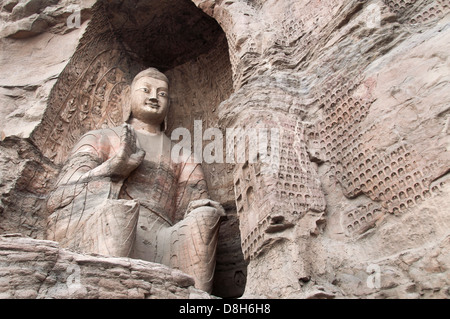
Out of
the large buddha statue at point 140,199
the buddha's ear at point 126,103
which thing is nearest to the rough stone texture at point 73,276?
the large buddha statue at point 140,199

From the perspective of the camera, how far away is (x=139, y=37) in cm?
646

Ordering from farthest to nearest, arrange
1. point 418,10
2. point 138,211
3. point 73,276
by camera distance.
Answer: point 138,211 < point 418,10 < point 73,276

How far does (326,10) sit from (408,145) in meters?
1.87

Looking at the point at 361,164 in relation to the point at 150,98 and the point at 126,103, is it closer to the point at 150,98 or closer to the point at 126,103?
the point at 150,98

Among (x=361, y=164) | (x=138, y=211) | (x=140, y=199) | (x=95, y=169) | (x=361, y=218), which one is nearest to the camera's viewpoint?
(x=361, y=218)

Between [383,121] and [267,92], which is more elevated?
[267,92]

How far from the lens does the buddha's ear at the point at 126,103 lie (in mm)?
5820

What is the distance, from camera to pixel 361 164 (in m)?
3.27

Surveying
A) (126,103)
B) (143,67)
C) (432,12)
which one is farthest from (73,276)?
(143,67)

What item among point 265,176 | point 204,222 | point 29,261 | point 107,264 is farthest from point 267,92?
point 29,261

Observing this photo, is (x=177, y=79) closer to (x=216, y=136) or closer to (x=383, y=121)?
(x=216, y=136)

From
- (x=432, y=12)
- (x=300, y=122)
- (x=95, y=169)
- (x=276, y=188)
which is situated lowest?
(x=276, y=188)

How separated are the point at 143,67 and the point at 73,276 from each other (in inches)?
174

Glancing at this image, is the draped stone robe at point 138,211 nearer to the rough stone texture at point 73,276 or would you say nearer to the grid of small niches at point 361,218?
the rough stone texture at point 73,276
